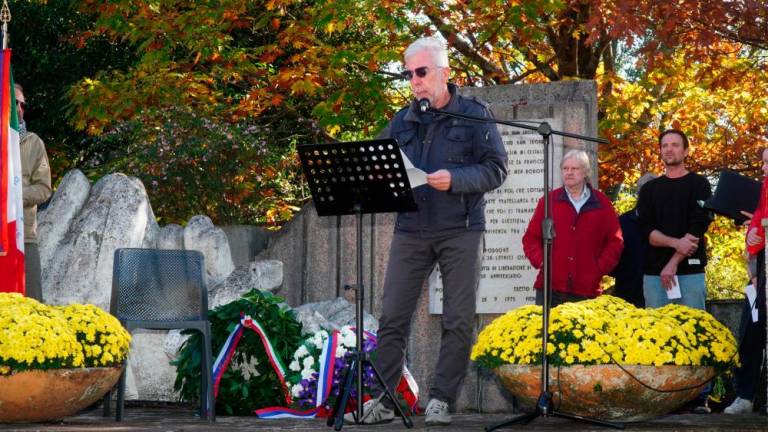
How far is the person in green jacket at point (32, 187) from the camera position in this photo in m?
7.77

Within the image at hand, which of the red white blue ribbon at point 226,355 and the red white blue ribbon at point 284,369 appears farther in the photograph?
the red white blue ribbon at point 226,355

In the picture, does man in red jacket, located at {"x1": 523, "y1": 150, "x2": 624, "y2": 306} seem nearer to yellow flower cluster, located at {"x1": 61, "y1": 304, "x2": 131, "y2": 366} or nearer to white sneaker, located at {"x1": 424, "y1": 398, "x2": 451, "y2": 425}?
white sneaker, located at {"x1": 424, "y1": 398, "x2": 451, "y2": 425}

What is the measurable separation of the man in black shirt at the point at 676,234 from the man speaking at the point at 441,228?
6.58 feet

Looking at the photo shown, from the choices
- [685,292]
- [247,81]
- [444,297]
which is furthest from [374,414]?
[247,81]

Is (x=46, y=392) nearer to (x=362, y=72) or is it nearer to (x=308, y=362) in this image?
(x=308, y=362)

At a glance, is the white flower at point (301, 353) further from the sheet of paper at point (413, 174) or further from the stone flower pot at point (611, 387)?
the sheet of paper at point (413, 174)

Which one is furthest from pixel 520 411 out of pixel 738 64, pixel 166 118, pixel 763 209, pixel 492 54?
pixel 492 54

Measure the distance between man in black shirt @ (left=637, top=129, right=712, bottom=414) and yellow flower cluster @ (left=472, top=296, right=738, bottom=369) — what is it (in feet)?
4.69

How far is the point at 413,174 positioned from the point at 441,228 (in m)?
0.52

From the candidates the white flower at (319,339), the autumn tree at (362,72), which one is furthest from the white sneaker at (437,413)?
the autumn tree at (362,72)

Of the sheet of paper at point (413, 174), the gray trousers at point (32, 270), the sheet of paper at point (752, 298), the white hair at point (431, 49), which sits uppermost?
the white hair at point (431, 49)

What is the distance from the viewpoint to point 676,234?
7.85 m

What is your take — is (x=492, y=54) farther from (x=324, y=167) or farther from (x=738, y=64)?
(x=324, y=167)

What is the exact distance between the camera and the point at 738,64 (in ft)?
44.7
